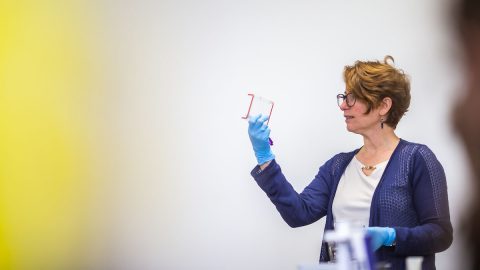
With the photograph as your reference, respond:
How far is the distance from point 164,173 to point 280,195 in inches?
27.6

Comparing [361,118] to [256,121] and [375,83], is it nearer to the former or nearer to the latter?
[375,83]

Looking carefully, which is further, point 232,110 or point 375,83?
point 232,110

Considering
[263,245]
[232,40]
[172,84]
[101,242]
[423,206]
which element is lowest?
[101,242]

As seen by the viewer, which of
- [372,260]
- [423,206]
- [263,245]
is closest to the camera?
[372,260]

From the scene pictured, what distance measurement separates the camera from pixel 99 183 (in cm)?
238

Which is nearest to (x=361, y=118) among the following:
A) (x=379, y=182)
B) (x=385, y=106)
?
(x=385, y=106)

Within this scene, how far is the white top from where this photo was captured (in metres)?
1.72

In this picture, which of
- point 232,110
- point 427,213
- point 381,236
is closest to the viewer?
point 381,236

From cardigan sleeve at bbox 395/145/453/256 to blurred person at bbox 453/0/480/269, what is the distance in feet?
1.28

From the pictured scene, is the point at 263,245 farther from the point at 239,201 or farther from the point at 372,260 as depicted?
the point at 372,260

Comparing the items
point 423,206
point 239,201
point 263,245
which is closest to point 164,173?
point 239,201

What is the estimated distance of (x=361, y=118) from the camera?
177 centimetres

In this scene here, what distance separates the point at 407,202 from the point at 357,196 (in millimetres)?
152

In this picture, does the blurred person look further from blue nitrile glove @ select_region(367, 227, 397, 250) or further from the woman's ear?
blue nitrile glove @ select_region(367, 227, 397, 250)
